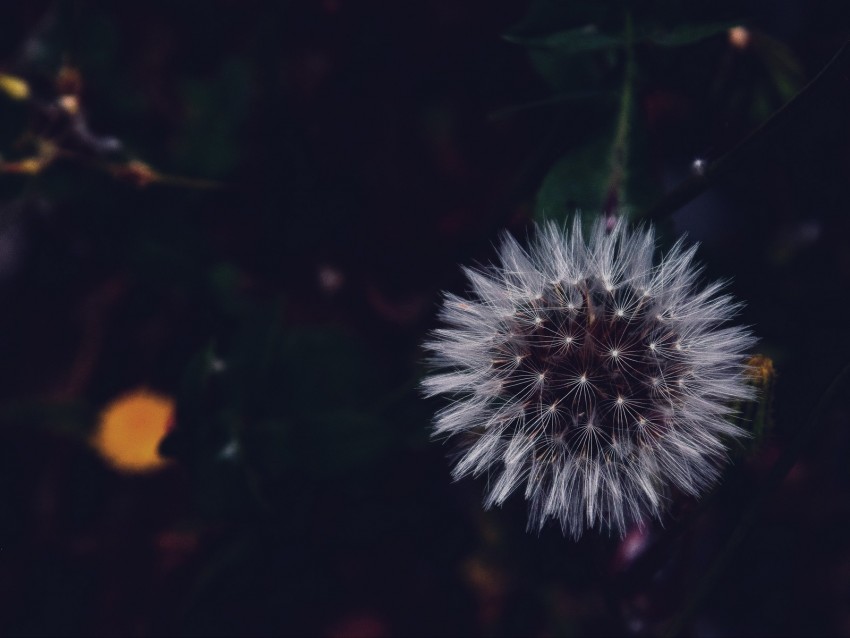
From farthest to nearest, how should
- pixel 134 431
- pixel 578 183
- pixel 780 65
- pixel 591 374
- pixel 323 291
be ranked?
1. pixel 323 291
2. pixel 134 431
3. pixel 780 65
4. pixel 578 183
5. pixel 591 374

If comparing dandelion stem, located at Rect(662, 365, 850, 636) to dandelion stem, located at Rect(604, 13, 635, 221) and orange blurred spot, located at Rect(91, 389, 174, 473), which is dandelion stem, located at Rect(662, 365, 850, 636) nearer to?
dandelion stem, located at Rect(604, 13, 635, 221)

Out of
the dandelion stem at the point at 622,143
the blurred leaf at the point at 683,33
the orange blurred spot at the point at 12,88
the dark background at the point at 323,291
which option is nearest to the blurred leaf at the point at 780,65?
the dark background at the point at 323,291

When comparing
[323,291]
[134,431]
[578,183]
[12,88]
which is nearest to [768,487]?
[578,183]

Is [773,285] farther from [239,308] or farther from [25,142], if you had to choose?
[25,142]

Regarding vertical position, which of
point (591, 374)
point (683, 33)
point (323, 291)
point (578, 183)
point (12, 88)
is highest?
point (12, 88)

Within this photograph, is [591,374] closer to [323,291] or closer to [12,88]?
[323,291]

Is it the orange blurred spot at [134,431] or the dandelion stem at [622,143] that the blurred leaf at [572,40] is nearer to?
the dandelion stem at [622,143]
